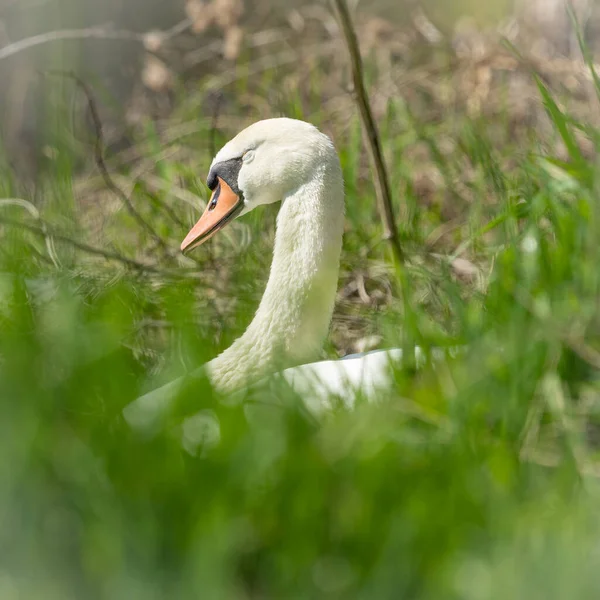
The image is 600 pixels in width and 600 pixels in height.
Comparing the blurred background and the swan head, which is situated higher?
the swan head

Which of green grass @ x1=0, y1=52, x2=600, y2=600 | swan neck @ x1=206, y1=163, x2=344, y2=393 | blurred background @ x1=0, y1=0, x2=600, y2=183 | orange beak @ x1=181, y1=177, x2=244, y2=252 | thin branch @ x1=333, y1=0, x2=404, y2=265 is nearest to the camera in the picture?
green grass @ x1=0, y1=52, x2=600, y2=600

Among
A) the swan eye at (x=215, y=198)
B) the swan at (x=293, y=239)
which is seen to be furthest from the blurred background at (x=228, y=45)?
the swan at (x=293, y=239)

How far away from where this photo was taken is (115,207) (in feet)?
14.9

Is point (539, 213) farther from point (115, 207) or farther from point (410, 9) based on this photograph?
point (410, 9)

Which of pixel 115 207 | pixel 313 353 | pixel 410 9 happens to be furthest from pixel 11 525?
pixel 410 9

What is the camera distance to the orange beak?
3.20 meters

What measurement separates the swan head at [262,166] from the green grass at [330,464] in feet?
2.39

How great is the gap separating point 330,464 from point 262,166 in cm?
161

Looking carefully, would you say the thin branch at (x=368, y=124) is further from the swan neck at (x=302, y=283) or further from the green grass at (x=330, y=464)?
the green grass at (x=330, y=464)

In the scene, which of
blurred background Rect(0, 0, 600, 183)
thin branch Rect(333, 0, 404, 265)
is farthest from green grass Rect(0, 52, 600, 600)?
blurred background Rect(0, 0, 600, 183)

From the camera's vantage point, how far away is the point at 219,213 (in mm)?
3227

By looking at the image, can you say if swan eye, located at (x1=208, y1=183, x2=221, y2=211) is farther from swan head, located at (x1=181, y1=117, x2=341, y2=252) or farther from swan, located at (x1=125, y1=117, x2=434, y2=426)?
swan, located at (x1=125, y1=117, x2=434, y2=426)

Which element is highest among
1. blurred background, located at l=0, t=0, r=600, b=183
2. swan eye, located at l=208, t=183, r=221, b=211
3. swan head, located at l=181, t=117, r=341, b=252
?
swan head, located at l=181, t=117, r=341, b=252

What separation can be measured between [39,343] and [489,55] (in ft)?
10.4
